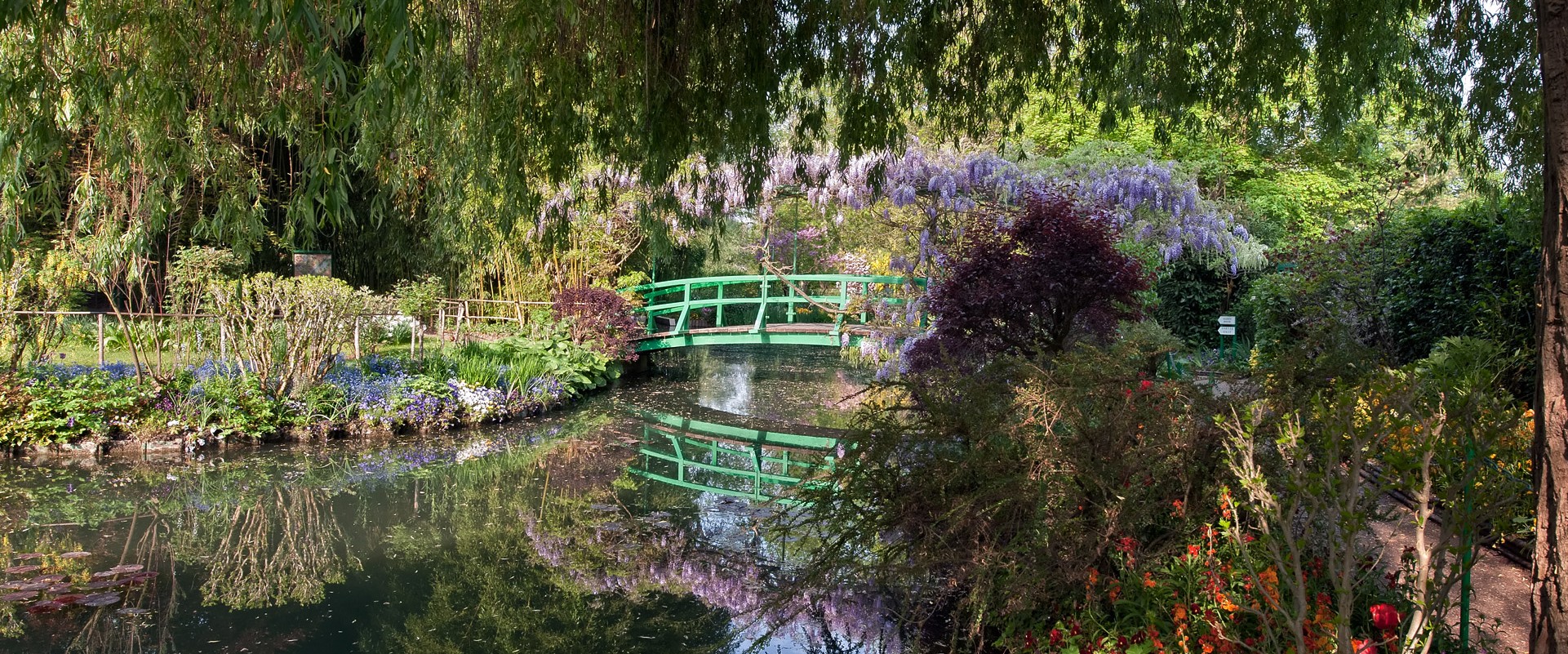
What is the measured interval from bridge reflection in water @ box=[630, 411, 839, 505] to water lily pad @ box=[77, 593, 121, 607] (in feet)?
11.7

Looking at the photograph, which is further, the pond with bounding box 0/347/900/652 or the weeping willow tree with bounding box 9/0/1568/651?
the pond with bounding box 0/347/900/652

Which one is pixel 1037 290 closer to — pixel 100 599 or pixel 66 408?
pixel 100 599

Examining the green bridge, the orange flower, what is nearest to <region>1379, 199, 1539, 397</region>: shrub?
the orange flower

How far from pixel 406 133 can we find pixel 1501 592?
483 centimetres

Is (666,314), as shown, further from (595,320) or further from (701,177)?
(701,177)

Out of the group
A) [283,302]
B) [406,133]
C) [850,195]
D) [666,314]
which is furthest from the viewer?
[666,314]

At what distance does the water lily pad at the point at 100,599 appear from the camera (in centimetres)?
465

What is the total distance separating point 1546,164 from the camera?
2.12 meters

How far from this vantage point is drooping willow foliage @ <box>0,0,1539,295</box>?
3.80 metres

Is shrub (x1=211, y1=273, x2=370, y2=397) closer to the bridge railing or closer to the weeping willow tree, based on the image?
the weeping willow tree

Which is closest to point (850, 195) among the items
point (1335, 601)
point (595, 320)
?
point (595, 320)

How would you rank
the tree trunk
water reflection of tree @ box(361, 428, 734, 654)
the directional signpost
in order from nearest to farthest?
1. the tree trunk
2. water reflection of tree @ box(361, 428, 734, 654)
3. the directional signpost

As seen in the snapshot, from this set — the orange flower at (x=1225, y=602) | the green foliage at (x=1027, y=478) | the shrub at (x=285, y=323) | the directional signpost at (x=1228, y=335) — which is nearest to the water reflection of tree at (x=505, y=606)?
the green foliage at (x=1027, y=478)

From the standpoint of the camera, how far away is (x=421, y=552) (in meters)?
5.76
